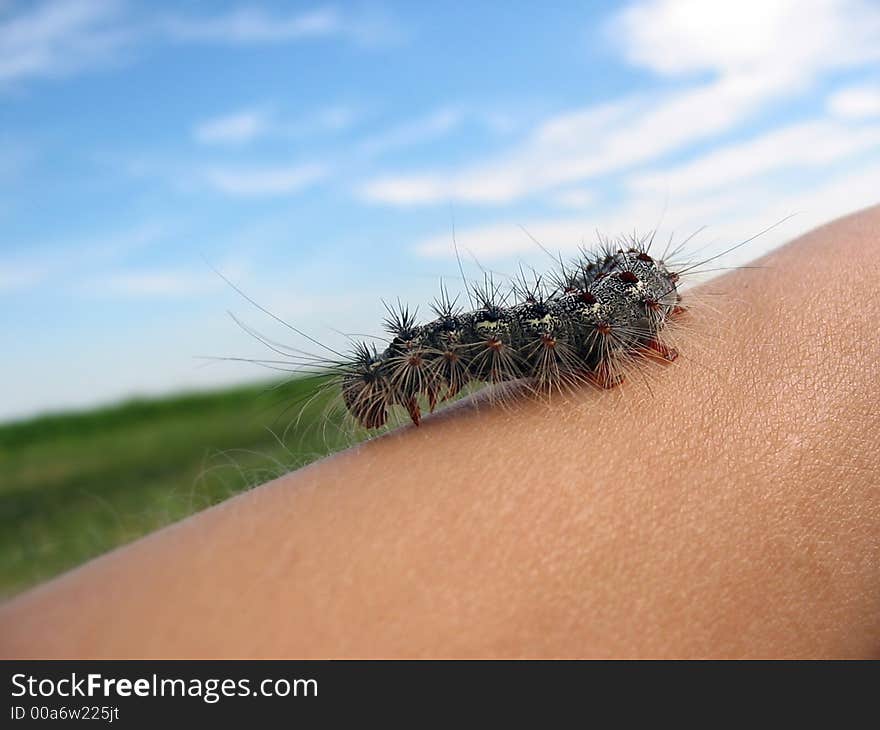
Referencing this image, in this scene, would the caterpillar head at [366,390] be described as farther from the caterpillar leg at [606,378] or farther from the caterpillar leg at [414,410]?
the caterpillar leg at [606,378]

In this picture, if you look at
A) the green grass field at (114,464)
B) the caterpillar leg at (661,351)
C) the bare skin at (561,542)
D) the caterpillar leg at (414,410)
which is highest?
the green grass field at (114,464)

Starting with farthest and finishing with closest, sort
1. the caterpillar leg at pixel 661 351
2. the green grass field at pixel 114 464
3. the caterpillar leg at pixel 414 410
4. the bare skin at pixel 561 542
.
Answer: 1. the green grass field at pixel 114 464
2. the caterpillar leg at pixel 661 351
3. the caterpillar leg at pixel 414 410
4. the bare skin at pixel 561 542

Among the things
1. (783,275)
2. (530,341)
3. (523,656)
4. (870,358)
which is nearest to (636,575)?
(523,656)

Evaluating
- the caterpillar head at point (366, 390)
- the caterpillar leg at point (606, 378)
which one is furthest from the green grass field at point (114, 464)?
the caterpillar leg at point (606, 378)

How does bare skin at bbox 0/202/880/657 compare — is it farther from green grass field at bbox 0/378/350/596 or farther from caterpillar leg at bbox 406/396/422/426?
green grass field at bbox 0/378/350/596

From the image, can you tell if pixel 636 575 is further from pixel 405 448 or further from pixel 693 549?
pixel 405 448

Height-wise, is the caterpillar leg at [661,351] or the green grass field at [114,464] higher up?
the green grass field at [114,464]

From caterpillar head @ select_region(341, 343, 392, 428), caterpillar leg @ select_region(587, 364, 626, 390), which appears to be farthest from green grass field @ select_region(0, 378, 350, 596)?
caterpillar leg @ select_region(587, 364, 626, 390)
